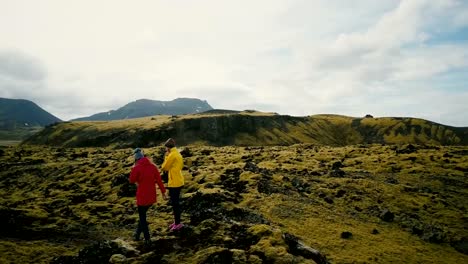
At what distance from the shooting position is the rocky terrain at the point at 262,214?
18469 millimetres

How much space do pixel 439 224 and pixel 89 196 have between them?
131 feet

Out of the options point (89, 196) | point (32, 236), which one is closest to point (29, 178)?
point (89, 196)

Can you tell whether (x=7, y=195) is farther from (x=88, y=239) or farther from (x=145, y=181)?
(x=145, y=181)

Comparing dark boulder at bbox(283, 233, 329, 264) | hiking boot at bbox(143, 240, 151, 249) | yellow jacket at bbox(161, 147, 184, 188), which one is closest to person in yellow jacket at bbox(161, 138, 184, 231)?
yellow jacket at bbox(161, 147, 184, 188)

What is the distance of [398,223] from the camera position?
121 ft

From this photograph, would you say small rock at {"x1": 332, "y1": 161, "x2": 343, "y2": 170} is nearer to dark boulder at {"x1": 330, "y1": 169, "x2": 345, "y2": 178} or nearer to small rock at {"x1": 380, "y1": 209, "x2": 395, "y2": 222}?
dark boulder at {"x1": 330, "y1": 169, "x2": 345, "y2": 178}

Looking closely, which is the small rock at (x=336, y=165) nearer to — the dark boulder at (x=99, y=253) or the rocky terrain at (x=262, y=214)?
the rocky terrain at (x=262, y=214)

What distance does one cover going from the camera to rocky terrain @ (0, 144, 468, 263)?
1847 cm

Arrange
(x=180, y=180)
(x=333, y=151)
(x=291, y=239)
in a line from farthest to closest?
1. (x=333, y=151)
2. (x=180, y=180)
3. (x=291, y=239)

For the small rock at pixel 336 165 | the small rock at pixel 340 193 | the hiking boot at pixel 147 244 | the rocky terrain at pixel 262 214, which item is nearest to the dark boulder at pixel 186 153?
the rocky terrain at pixel 262 214

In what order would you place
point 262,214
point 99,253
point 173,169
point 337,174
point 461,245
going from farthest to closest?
point 337,174 → point 262,214 → point 461,245 → point 173,169 → point 99,253

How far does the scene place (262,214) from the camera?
33.9 metres

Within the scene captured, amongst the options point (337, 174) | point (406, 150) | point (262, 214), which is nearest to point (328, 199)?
point (262, 214)

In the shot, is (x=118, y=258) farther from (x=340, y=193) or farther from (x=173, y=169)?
(x=340, y=193)
